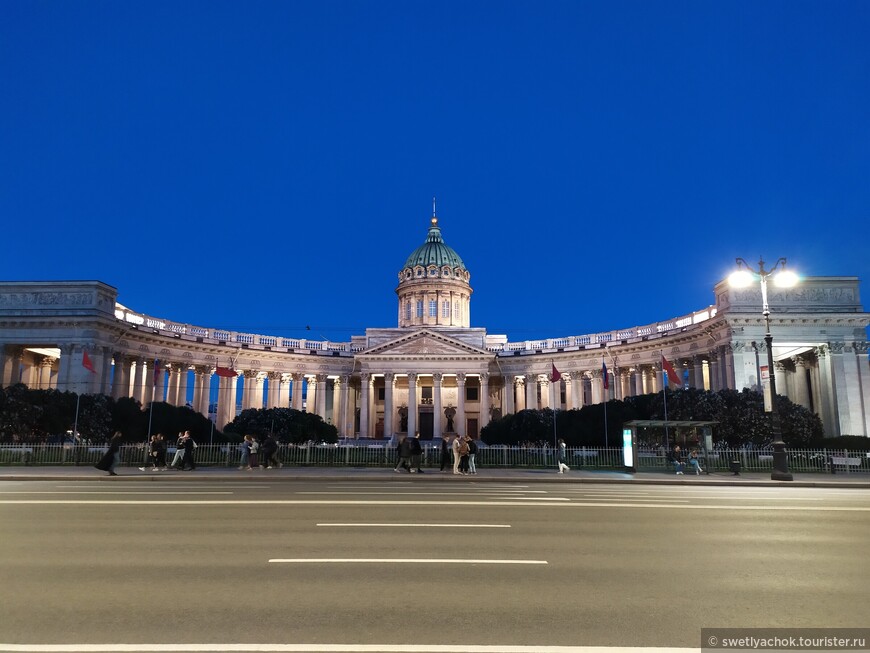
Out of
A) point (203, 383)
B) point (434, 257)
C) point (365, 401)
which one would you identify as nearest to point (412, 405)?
point (365, 401)

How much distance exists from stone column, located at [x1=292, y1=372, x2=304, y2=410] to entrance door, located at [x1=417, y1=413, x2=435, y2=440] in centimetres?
1867

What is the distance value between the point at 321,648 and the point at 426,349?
7484cm

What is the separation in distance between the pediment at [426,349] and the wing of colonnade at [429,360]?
5.9 inches

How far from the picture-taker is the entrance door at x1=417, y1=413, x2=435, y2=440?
88.9 metres

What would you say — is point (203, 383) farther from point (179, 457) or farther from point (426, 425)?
point (179, 457)

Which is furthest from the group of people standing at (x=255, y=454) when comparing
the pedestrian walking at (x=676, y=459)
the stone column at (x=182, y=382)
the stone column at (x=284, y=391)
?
the stone column at (x=284, y=391)

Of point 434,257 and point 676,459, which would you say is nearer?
point 676,459

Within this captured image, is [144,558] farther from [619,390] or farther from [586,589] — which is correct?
[619,390]

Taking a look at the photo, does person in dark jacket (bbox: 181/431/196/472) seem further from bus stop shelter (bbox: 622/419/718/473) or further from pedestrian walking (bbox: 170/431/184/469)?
bus stop shelter (bbox: 622/419/718/473)

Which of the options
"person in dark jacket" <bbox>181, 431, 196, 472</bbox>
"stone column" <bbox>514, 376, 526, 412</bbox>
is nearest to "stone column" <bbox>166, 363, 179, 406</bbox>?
"person in dark jacket" <bbox>181, 431, 196, 472</bbox>

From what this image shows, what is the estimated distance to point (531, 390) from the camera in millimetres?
83312

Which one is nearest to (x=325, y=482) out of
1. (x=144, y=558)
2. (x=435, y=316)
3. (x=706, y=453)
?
(x=144, y=558)

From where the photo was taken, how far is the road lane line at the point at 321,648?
5797mm

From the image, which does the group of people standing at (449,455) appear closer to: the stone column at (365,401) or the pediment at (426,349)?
the pediment at (426,349)
